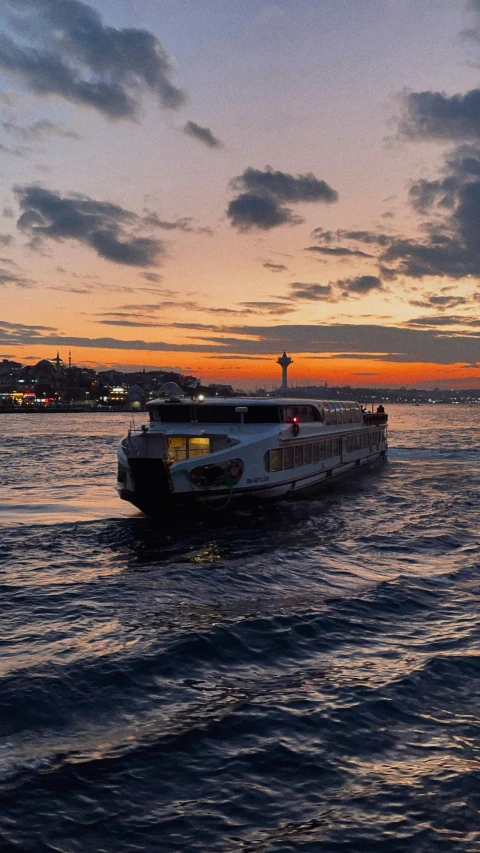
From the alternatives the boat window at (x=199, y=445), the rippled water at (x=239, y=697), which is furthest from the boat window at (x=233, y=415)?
the rippled water at (x=239, y=697)

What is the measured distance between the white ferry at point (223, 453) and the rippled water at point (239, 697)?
10.1ft

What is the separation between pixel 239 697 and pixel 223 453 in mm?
14496

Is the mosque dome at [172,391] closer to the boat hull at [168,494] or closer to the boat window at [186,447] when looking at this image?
the boat window at [186,447]

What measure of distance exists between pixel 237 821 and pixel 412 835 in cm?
178

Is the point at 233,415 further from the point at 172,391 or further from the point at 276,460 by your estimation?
the point at 172,391

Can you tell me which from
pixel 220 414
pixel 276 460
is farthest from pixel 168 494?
pixel 220 414

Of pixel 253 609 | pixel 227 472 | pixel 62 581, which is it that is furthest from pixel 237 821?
pixel 227 472

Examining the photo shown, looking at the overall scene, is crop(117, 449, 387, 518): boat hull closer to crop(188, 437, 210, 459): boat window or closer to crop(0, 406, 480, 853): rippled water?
crop(0, 406, 480, 853): rippled water

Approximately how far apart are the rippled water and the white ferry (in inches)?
122

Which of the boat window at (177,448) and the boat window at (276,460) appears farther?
the boat window at (177,448)

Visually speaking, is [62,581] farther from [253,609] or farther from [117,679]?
[117,679]

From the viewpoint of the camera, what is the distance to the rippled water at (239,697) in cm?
659

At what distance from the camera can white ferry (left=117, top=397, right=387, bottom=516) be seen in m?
22.9

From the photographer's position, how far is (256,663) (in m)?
10.7
